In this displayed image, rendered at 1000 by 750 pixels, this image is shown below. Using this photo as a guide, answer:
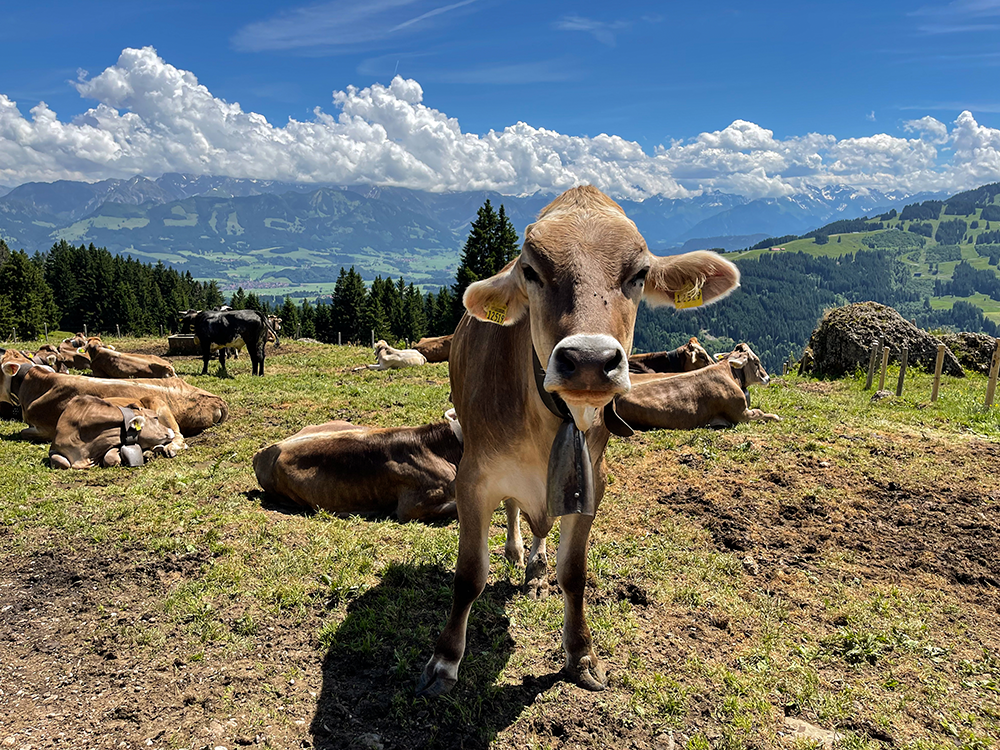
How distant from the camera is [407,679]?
4.35 metres

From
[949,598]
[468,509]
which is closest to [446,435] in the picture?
[468,509]

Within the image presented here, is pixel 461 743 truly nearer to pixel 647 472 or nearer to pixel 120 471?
pixel 647 472

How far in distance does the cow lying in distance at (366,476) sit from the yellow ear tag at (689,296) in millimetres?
4747

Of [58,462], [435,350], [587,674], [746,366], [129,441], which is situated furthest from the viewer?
[435,350]

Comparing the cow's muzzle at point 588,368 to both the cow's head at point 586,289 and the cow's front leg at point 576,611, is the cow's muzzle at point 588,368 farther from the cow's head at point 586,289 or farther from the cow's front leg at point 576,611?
the cow's front leg at point 576,611

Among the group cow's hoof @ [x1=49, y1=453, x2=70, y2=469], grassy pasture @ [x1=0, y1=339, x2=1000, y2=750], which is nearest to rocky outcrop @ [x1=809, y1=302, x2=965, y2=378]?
grassy pasture @ [x1=0, y1=339, x2=1000, y2=750]

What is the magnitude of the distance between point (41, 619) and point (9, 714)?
3.70 feet

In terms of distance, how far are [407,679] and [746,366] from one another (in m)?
12.1

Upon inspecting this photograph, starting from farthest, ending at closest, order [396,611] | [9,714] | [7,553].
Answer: [7,553], [396,611], [9,714]

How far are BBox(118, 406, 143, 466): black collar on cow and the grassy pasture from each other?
59cm

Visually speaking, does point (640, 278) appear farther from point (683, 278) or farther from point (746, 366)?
point (746, 366)

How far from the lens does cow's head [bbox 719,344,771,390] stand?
1391 centimetres

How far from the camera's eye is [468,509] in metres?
4.33

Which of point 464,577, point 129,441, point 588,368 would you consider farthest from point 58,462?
point 588,368
